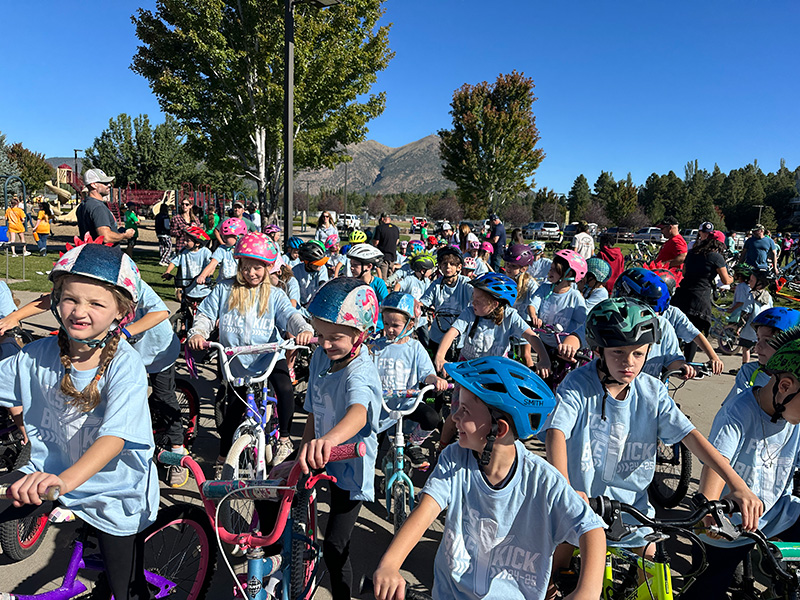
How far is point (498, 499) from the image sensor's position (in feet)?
6.13

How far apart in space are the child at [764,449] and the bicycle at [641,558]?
439mm

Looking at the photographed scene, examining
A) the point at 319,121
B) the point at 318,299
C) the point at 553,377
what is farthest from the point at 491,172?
the point at 318,299

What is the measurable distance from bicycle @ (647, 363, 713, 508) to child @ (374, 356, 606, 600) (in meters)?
2.90

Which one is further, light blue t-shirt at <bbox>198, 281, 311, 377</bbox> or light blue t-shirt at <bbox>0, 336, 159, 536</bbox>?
light blue t-shirt at <bbox>198, 281, 311, 377</bbox>

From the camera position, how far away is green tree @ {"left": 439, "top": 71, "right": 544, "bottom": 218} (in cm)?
3769

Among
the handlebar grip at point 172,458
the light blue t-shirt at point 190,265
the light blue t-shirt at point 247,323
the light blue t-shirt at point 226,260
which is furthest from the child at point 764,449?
the light blue t-shirt at point 190,265

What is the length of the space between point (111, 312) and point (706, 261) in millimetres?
7867

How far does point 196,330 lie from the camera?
4.02 m

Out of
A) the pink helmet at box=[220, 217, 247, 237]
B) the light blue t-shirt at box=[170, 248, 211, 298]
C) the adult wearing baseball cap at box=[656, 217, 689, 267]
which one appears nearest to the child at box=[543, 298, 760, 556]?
the pink helmet at box=[220, 217, 247, 237]

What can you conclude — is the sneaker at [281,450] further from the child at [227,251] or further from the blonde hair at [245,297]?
the child at [227,251]

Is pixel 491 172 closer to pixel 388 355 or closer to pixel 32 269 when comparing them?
pixel 32 269

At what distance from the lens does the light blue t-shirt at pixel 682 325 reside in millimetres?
4852

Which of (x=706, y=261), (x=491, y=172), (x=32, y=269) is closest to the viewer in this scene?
(x=706, y=261)

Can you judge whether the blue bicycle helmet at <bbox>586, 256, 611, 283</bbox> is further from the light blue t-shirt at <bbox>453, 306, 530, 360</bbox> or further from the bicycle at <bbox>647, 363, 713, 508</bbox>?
the light blue t-shirt at <bbox>453, 306, 530, 360</bbox>
